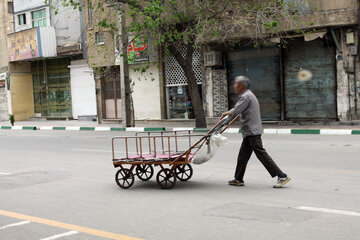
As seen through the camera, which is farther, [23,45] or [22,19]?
[22,19]

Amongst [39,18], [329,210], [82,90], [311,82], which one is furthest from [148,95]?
[329,210]

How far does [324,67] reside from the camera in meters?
20.3

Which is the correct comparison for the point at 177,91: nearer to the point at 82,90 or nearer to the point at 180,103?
the point at 180,103

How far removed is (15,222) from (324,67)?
16.8 meters

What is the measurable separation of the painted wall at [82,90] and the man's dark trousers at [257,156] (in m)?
25.1

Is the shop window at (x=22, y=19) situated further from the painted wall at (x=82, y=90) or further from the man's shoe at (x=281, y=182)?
the man's shoe at (x=281, y=182)

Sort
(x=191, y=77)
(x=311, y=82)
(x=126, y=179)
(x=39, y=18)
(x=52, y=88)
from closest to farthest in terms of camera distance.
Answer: (x=126, y=179) → (x=191, y=77) → (x=311, y=82) → (x=39, y=18) → (x=52, y=88)

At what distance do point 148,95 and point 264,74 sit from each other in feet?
25.0

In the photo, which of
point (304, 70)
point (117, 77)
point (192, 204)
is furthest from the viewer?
point (117, 77)

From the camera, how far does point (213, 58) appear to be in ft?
76.3

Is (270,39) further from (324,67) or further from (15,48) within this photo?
(15,48)

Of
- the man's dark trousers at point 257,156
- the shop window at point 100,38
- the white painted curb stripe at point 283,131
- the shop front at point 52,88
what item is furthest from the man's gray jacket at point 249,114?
the shop front at point 52,88

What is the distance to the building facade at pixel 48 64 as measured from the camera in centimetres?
3198

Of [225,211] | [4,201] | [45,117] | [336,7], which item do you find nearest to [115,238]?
[225,211]
